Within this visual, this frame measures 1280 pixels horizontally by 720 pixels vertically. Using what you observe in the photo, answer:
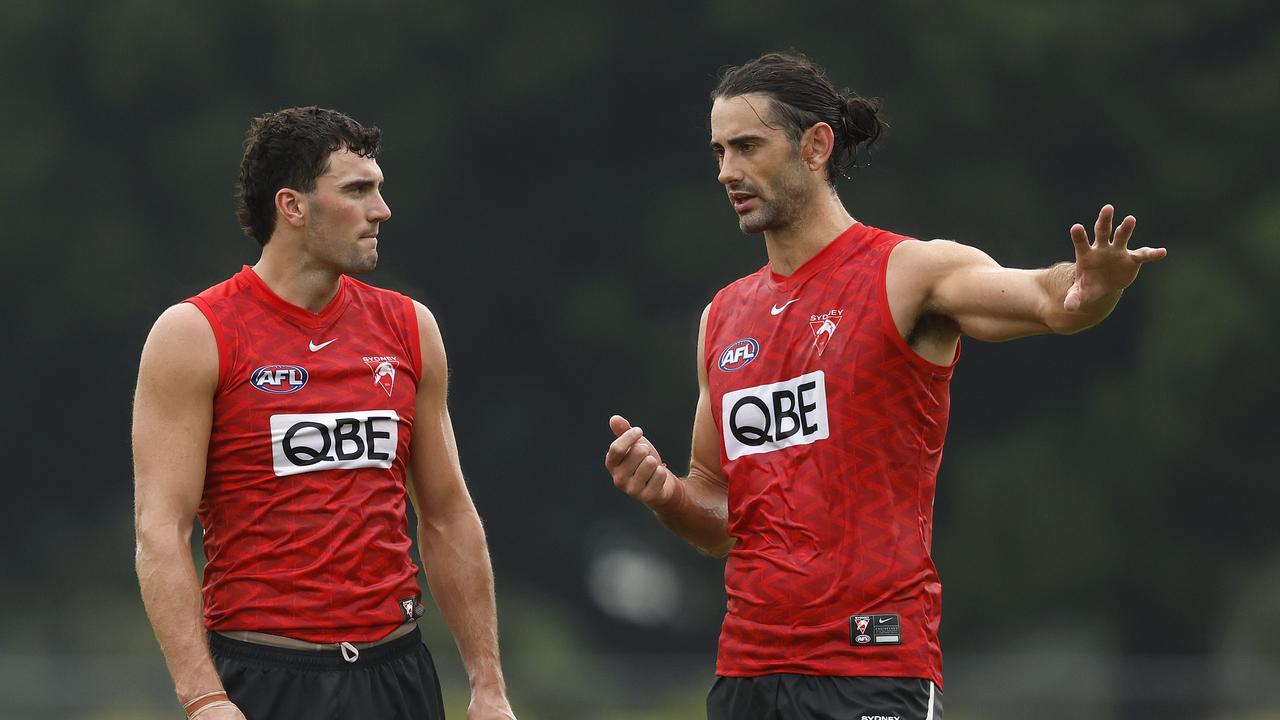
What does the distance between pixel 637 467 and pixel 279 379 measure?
1089 millimetres

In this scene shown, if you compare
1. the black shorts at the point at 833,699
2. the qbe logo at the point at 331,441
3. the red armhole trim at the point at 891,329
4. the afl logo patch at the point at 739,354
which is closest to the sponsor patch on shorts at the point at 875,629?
the black shorts at the point at 833,699

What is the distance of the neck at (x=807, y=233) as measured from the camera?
6625 mm

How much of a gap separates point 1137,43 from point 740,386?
19.0 metres

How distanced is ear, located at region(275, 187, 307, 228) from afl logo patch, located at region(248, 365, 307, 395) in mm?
486

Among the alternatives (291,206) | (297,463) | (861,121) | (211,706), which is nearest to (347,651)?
(211,706)

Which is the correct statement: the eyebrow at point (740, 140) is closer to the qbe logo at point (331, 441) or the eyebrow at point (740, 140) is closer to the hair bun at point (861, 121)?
the hair bun at point (861, 121)

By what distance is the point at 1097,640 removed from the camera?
23.2 meters

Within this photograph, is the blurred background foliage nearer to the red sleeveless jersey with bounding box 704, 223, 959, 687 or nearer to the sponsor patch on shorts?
the red sleeveless jersey with bounding box 704, 223, 959, 687

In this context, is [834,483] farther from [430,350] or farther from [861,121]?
[430,350]

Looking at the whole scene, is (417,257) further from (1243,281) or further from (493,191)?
(1243,281)

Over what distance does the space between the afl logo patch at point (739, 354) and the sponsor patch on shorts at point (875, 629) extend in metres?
0.87

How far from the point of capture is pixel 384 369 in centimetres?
660

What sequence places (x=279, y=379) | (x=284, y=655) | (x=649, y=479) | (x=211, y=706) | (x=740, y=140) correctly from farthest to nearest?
(x=740, y=140) → (x=649, y=479) → (x=279, y=379) → (x=284, y=655) → (x=211, y=706)

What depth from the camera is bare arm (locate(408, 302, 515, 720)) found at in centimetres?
679
